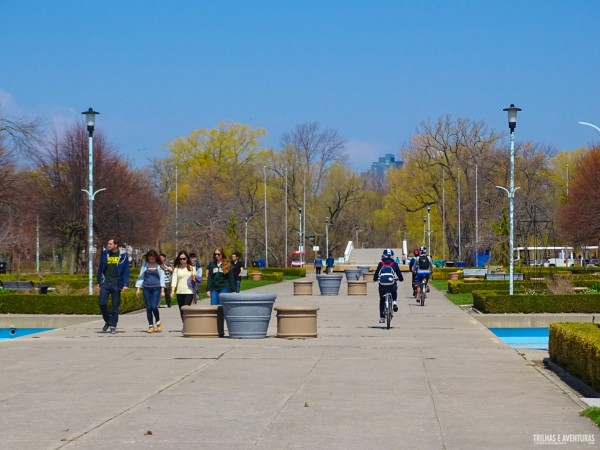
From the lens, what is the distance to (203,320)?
21.3 metres

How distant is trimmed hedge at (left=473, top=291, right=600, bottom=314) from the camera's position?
102 ft

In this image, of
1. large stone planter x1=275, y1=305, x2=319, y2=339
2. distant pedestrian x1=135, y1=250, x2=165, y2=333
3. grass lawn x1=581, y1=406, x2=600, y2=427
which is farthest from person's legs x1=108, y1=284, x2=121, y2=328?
grass lawn x1=581, y1=406, x2=600, y2=427

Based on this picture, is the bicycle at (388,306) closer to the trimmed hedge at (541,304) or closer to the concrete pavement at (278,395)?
the concrete pavement at (278,395)

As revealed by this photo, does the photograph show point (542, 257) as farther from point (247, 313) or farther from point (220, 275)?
point (247, 313)

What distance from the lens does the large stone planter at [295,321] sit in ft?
69.4

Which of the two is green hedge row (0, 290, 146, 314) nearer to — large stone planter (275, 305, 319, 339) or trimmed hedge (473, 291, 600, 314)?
trimmed hedge (473, 291, 600, 314)

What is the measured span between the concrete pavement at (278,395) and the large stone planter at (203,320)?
15.2 inches

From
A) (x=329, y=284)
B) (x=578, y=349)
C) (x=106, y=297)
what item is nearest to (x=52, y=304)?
(x=106, y=297)

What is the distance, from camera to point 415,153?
105 m

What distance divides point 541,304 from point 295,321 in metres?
12.1

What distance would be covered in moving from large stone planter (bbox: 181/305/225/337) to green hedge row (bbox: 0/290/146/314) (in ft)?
32.0

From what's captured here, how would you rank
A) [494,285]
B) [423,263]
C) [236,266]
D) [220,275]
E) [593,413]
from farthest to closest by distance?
[494,285], [423,263], [236,266], [220,275], [593,413]

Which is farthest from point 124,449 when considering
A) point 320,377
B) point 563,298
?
point 563,298

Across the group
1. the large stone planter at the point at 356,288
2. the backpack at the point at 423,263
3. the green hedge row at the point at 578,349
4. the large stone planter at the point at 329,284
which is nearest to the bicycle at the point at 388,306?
the green hedge row at the point at 578,349
